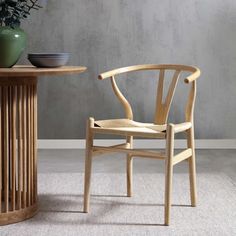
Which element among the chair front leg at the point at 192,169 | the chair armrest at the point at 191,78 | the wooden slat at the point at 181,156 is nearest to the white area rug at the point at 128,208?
the chair front leg at the point at 192,169

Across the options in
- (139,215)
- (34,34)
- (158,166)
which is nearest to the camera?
(139,215)

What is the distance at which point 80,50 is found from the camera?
172 inches

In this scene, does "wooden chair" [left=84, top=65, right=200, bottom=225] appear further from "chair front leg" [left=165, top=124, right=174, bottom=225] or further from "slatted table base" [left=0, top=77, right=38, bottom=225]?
"slatted table base" [left=0, top=77, right=38, bottom=225]

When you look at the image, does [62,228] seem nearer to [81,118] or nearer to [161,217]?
[161,217]

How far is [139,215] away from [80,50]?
1.88m

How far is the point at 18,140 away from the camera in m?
2.66

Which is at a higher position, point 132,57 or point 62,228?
point 132,57

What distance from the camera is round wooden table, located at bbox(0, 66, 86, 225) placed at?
2594 millimetres

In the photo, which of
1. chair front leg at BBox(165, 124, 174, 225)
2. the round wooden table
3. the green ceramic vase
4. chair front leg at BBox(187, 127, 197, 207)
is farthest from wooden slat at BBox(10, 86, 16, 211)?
chair front leg at BBox(187, 127, 197, 207)

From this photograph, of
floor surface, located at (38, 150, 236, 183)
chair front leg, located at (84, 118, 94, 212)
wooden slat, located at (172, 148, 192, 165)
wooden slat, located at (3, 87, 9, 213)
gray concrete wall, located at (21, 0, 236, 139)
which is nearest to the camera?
wooden slat, located at (3, 87, 9, 213)

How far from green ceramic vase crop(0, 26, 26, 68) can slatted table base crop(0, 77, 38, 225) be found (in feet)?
0.33

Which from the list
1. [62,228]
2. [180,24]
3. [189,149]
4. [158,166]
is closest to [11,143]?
[62,228]

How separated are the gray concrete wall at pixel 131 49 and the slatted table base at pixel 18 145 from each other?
5.52 feet

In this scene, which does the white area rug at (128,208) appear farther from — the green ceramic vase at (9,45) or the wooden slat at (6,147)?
the green ceramic vase at (9,45)
